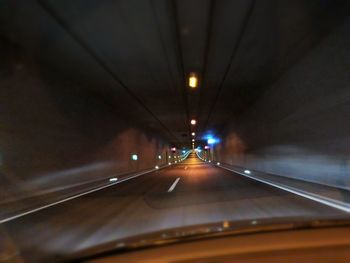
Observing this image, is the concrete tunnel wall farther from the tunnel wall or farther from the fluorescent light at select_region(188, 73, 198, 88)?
the tunnel wall

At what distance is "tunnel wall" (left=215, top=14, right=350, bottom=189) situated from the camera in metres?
11.0

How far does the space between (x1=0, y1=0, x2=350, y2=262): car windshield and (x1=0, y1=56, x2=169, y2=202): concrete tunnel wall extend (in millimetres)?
57

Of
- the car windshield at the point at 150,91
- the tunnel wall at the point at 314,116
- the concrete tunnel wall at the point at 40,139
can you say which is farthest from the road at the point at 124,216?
the tunnel wall at the point at 314,116

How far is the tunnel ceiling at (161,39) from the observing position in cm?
884

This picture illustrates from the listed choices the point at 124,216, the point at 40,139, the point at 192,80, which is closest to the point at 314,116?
the point at 192,80

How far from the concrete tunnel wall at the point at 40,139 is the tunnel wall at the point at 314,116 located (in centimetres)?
947

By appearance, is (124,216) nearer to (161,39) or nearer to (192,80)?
(161,39)

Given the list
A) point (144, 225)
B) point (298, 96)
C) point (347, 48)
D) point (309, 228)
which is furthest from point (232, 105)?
point (309, 228)

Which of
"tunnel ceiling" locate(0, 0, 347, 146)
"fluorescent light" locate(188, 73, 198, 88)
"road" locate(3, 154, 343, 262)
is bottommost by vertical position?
"road" locate(3, 154, 343, 262)

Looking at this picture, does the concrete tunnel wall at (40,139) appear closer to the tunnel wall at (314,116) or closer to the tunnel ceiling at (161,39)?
the tunnel ceiling at (161,39)

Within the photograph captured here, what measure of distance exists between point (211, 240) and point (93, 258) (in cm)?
87

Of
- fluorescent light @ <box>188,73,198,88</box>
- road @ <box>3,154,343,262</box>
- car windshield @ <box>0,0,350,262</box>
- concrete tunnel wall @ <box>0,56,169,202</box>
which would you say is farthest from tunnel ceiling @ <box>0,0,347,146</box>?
road @ <box>3,154,343,262</box>

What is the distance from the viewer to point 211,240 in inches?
109

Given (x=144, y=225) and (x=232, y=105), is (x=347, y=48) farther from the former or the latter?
(x=232, y=105)
